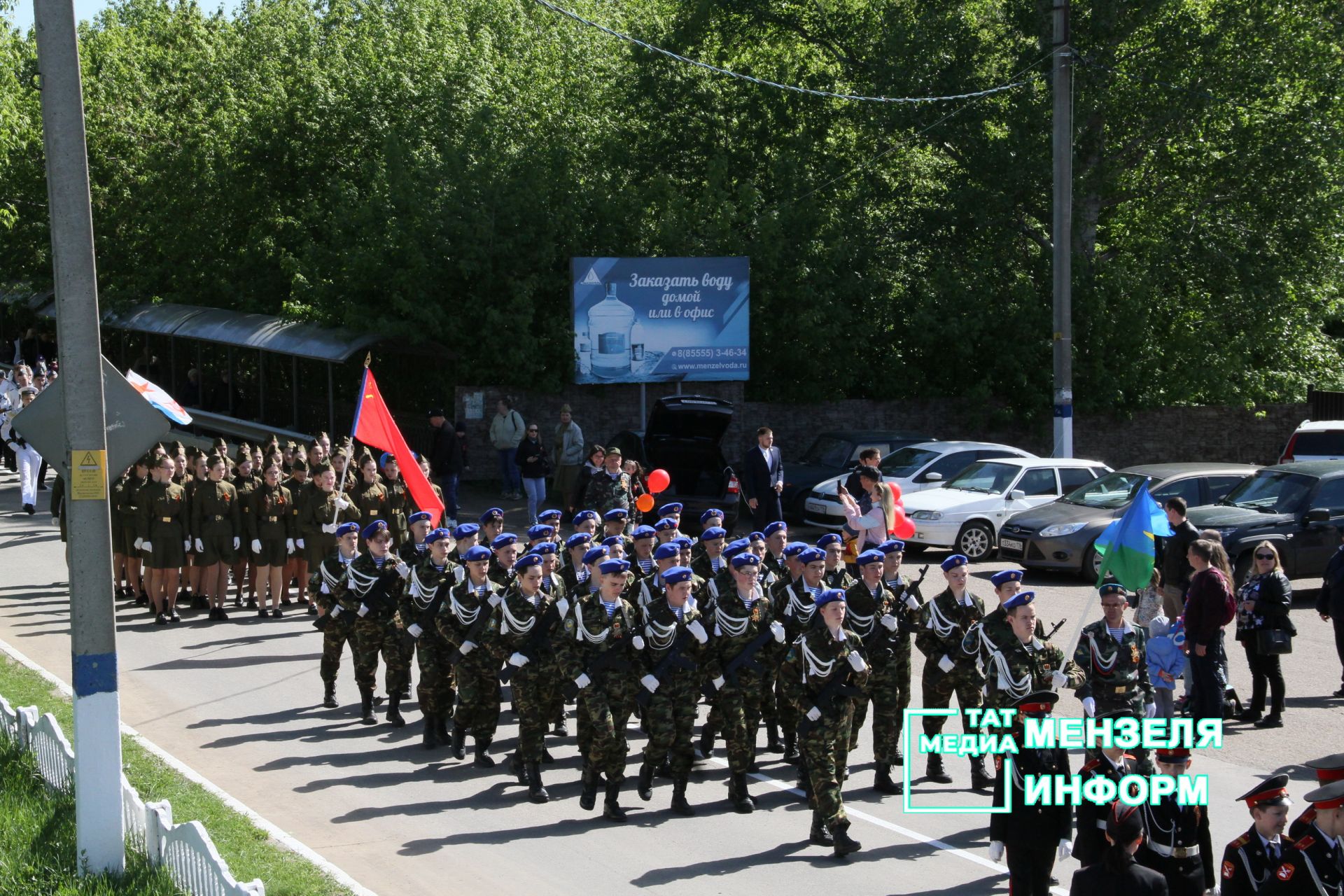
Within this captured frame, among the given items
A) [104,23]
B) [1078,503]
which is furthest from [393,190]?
[104,23]

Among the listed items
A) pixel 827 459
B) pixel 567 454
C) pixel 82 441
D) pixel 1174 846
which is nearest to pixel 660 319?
pixel 567 454

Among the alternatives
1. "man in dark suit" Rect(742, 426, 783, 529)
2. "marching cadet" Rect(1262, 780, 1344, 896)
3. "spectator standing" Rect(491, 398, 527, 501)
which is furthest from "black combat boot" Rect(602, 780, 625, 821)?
"spectator standing" Rect(491, 398, 527, 501)

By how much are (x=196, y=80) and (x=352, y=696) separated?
28.5 metres

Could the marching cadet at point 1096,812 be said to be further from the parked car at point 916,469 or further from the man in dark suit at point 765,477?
the parked car at point 916,469

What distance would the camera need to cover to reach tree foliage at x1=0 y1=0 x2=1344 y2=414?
25.1m

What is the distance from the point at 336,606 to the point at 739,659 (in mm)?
A: 3954

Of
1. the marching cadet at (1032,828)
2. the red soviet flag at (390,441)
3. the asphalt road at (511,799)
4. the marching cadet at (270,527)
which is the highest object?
the red soviet flag at (390,441)

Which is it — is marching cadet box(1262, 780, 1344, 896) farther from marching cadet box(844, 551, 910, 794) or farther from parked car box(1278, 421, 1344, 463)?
parked car box(1278, 421, 1344, 463)

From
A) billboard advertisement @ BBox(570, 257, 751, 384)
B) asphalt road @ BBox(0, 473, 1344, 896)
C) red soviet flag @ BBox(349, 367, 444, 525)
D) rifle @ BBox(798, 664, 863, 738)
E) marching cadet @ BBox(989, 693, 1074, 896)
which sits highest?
billboard advertisement @ BBox(570, 257, 751, 384)

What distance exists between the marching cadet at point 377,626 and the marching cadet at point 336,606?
0.26 feet

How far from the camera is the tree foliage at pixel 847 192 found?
25078 mm

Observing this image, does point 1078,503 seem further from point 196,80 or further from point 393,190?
point 196,80

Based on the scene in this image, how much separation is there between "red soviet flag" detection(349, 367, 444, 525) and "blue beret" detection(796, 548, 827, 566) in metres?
4.48

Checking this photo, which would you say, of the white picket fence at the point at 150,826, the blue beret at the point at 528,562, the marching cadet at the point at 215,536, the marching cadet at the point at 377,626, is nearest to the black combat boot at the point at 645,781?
the blue beret at the point at 528,562
